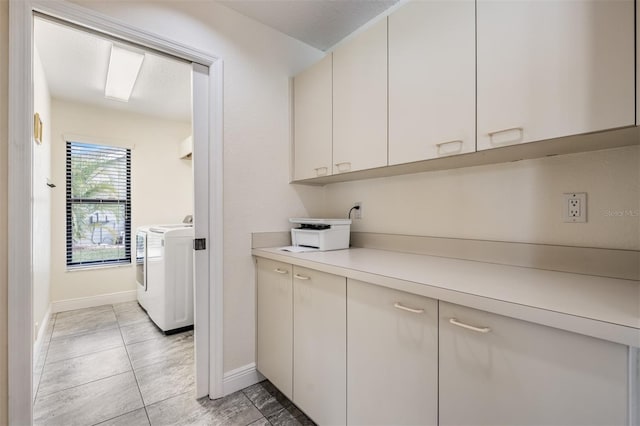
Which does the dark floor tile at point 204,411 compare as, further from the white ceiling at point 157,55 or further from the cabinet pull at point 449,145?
the white ceiling at point 157,55

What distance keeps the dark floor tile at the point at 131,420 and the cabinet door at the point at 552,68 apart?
7.10 ft

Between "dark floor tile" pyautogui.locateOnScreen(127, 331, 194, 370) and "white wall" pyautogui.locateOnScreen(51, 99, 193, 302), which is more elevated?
"white wall" pyautogui.locateOnScreen(51, 99, 193, 302)

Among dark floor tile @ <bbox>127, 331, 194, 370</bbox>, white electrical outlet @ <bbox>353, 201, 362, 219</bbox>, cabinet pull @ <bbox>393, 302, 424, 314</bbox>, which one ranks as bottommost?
dark floor tile @ <bbox>127, 331, 194, 370</bbox>

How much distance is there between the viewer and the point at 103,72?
264 centimetres

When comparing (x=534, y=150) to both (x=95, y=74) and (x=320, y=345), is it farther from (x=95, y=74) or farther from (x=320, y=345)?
(x=95, y=74)

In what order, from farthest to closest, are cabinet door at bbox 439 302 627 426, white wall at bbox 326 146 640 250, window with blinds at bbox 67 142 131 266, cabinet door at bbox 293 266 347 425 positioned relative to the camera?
1. window with blinds at bbox 67 142 131 266
2. cabinet door at bbox 293 266 347 425
3. white wall at bbox 326 146 640 250
4. cabinet door at bbox 439 302 627 426

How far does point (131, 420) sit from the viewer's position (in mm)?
1516

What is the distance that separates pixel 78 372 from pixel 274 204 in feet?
6.06

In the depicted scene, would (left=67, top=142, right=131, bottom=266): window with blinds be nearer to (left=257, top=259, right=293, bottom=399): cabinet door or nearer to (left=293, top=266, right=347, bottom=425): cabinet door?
(left=257, top=259, right=293, bottom=399): cabinet door

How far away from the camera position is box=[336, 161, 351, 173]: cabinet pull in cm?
164

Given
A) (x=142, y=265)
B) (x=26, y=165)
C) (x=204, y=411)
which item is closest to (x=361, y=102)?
(x=26, y=165)

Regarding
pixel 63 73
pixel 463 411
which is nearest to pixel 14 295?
pixel 463 411

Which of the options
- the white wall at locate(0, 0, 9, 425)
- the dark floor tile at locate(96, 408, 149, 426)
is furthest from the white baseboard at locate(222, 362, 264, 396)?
the white wall at locate(0, 0, 9, 425)

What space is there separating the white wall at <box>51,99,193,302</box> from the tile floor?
827 millimetres
